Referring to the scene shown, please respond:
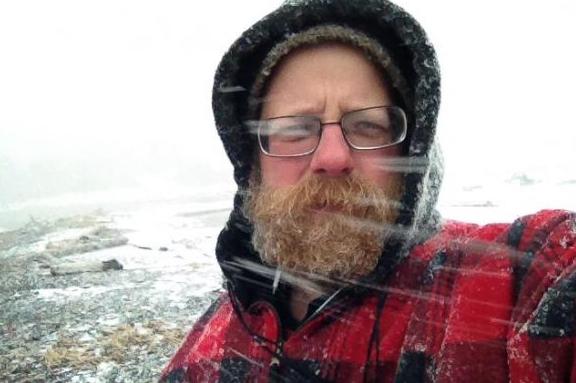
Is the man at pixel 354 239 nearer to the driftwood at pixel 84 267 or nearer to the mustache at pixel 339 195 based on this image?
the mustache at pixel 339 195

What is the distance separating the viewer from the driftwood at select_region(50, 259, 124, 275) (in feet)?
39.2

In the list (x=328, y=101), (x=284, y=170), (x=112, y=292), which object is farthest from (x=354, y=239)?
(x=112, y=292)

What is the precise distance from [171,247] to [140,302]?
22.7 ft

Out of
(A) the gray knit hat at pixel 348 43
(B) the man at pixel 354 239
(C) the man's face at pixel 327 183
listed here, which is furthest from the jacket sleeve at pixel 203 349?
(A) the gray knit hat at pixel 348 43

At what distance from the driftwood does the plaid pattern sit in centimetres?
1191

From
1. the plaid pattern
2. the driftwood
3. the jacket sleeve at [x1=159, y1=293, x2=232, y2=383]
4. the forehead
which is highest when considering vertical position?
the forehead

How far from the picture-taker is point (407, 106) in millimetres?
1862

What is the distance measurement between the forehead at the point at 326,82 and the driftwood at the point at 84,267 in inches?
480

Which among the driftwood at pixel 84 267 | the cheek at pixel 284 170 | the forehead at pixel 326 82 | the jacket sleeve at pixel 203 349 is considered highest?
the forehead at pixel 326 82

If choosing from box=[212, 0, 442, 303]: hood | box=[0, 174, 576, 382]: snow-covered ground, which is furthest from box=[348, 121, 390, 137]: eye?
box=[0, 174, 576, 382]: snow-covered ground

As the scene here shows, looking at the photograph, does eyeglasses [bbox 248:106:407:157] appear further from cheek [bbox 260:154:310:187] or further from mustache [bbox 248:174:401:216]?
mustache [bbox 248:174:401:216]

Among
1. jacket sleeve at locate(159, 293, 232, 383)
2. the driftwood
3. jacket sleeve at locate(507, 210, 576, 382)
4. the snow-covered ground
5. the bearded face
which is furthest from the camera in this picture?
the driftwood

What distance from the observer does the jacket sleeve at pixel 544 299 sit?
1.01 m

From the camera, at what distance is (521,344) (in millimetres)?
1072
